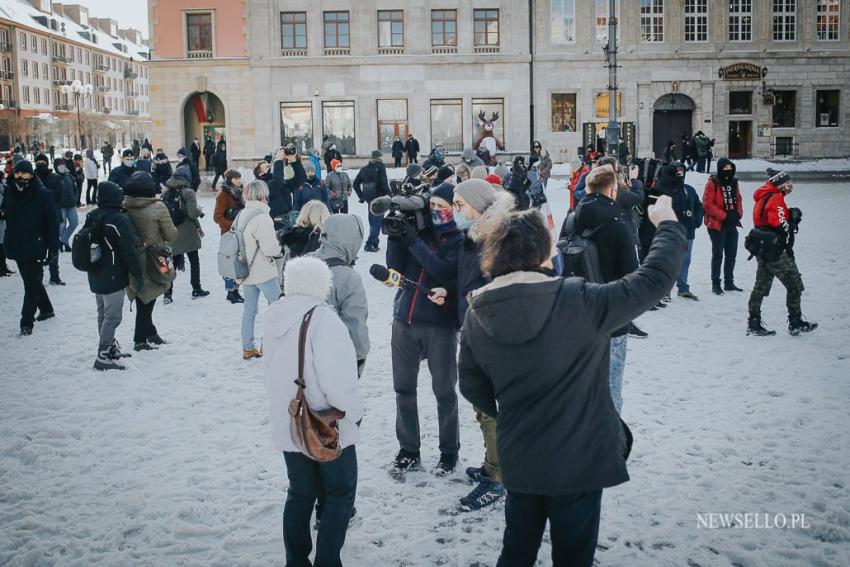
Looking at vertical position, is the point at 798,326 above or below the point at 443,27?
below

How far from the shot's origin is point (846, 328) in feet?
A: 29.9

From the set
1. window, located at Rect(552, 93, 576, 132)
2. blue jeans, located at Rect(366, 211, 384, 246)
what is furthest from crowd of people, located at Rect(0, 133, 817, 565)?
window, located at Rect(552, 93, 576, 132)

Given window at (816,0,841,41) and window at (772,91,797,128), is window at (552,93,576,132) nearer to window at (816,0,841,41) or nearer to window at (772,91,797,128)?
window at (772,91,797,128)

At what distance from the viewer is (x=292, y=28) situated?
38875mm

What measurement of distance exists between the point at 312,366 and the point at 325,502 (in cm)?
71

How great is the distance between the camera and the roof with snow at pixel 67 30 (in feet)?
260

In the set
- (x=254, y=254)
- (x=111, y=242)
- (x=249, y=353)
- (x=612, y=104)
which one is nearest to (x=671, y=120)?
(x=612, y=104)

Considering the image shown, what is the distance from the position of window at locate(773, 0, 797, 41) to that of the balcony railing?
28.6 metres

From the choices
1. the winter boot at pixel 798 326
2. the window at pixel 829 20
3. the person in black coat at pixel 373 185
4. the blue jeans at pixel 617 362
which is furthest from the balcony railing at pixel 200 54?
the blue jeans at pixel 617 362

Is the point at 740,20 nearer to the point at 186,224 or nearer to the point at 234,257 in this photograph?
the point at 186,224

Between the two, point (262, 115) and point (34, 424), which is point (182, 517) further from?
point (262, 115)

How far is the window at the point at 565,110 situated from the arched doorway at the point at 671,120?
13.9ft

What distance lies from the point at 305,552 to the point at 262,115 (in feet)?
122
